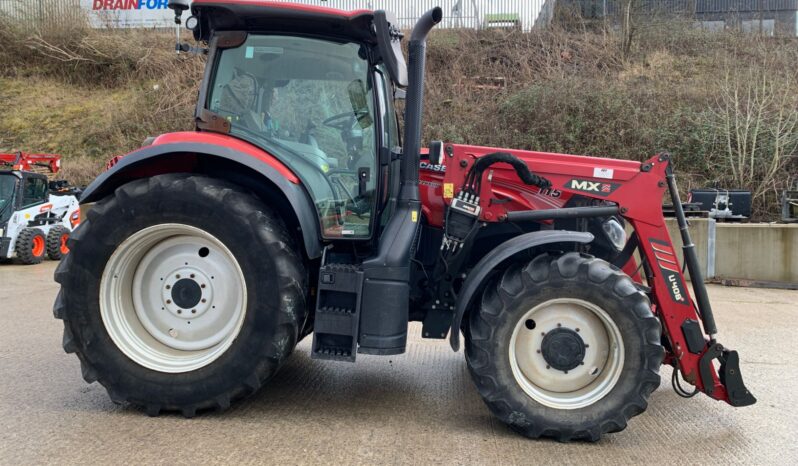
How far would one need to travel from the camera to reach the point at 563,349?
3.36 meters

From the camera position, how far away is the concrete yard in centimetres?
306

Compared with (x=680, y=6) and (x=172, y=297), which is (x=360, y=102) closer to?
(x=172, y=297)

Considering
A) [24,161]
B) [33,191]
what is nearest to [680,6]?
[33,191]

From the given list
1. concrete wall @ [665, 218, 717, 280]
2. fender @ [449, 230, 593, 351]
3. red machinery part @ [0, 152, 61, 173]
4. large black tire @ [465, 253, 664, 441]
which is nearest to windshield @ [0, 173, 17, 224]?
red machinery part @ [0, 152, 61, 173]

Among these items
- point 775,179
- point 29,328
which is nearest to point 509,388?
point 29,328

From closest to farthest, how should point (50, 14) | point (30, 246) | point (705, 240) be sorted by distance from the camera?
point (705, 240) → point (30, 246) → point (50, 14)

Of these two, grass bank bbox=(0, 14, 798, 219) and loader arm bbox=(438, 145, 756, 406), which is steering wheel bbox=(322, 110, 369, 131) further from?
grass bank bbox=(0, 14, 798, 219)

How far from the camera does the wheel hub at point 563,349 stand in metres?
3.36

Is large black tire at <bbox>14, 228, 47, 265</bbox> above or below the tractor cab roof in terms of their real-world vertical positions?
below

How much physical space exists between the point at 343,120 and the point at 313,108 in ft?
0.66

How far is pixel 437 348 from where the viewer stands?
532 centimetres

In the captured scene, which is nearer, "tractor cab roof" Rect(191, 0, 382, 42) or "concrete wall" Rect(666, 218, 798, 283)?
"tractor cab roof" Rect(191, 0, 382, 42)

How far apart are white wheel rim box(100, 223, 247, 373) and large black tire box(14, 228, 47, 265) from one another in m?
9.03

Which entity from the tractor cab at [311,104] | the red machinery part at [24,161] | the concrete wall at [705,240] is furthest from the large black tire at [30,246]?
the concrete wall at [705,240]
